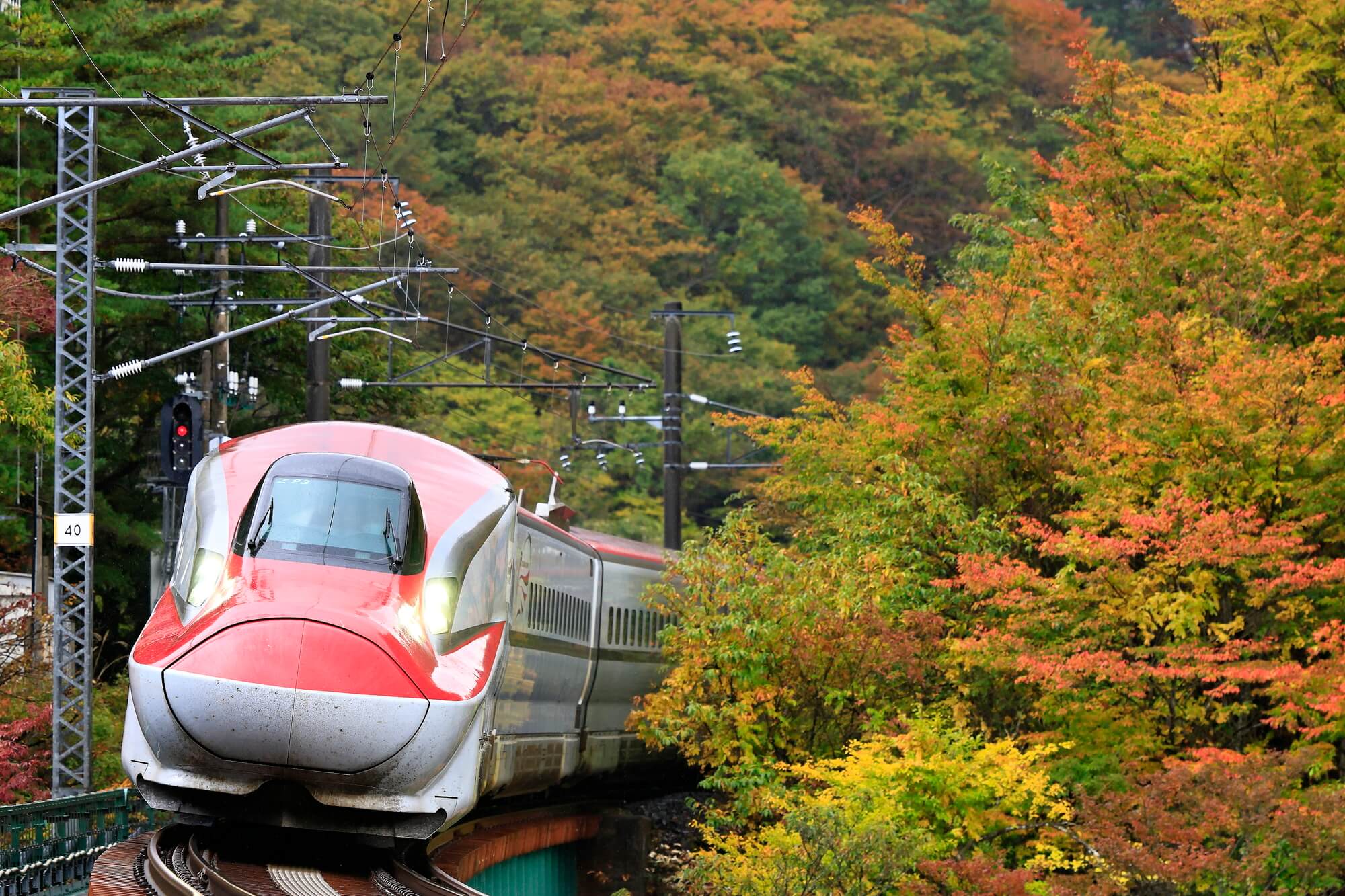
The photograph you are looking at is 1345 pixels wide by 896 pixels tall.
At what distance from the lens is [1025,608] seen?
2083cm

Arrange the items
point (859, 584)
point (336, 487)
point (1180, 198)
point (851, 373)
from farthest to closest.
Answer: point (851, 373), point (1180, 198), point (859, 584), point (336, 487)

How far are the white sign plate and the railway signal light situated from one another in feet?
9.56

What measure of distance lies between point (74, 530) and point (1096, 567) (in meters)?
10.9

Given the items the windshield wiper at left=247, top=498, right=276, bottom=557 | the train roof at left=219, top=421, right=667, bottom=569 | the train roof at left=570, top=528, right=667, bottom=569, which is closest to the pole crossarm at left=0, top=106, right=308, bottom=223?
the train roof at left=219, top=421, right=667, bottom=569

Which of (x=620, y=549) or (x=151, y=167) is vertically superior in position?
(x=151, y=167)

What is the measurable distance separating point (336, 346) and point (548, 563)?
22.0m

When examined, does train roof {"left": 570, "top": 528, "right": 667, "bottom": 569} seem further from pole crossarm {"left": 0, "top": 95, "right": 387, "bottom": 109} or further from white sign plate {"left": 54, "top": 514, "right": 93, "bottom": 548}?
pole crossarm {"left": 0, "top": 95, "right": 387, "bottom": 109}

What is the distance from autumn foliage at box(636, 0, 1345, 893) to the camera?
58.7 ft

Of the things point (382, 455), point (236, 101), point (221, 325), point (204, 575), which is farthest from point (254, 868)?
point (221, 325)

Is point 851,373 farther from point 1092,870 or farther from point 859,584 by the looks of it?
point 1092,870

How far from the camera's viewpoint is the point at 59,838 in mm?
16062

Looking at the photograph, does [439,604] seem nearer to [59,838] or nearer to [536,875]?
[59,838]

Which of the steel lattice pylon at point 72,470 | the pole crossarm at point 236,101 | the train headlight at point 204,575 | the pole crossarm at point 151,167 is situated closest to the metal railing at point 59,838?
the train headlight at point 204,575

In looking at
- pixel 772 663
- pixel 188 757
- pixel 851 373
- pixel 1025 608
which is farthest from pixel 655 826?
pixel 851 373
